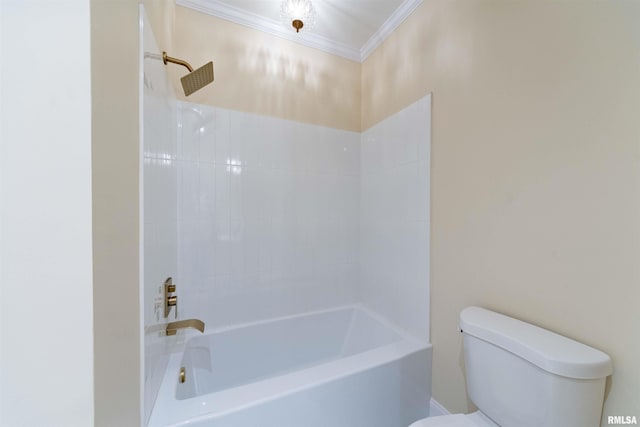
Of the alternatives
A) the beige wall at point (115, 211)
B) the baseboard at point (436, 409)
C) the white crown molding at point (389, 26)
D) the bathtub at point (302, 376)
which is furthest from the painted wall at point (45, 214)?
the white crown molding at point (389, 26)

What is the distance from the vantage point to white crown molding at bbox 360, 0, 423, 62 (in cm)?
151

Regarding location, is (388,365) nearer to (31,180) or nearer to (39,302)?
(39,302)

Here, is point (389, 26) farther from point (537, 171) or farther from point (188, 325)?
point (188, 325)

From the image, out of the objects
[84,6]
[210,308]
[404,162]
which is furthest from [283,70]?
[210,308]

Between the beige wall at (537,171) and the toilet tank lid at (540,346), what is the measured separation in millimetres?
58

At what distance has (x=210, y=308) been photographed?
160cm

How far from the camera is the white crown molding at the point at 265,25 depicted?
5.08ft

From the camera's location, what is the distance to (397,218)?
64.7 inches

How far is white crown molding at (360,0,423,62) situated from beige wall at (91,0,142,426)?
154cm

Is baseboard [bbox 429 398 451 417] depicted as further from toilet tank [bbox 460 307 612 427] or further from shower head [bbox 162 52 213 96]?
shower head [bbox 162 52 213 96]

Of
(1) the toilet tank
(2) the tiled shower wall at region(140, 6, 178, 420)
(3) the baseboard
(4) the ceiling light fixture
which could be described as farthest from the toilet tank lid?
(4) the ceiling light fixture

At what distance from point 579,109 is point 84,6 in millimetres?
1380

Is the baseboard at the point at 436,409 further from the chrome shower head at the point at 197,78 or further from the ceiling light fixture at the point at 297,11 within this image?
the ceiling light fixture at the point at 297,11

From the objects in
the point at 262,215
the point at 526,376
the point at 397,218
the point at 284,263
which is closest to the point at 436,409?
the point at 526,376
